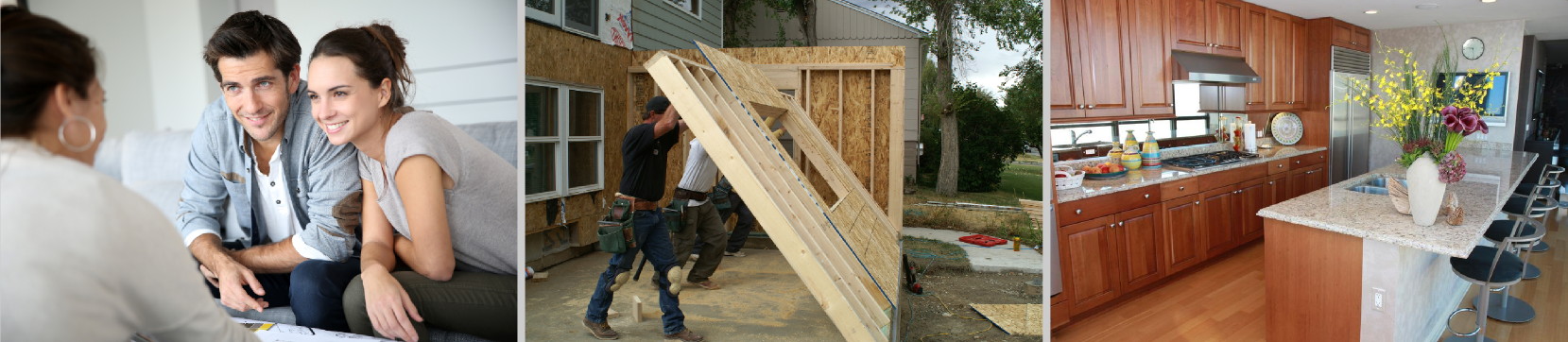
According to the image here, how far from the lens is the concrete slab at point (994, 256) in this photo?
4.41m

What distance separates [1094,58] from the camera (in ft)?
12.6

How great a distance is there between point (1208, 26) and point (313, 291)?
5615mm

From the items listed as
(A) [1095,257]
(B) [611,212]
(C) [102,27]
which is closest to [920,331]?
(A) [1095,257]

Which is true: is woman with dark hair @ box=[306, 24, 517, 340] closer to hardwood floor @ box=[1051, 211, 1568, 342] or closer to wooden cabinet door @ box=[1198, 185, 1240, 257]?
hardwood floor @ box=[1051, 211, 1568, 342]

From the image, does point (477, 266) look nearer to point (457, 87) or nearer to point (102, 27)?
point (457, 87)

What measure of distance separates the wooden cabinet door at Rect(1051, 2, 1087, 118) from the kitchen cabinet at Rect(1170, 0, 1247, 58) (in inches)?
55.3

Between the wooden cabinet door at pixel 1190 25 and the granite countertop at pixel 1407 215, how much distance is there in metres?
1.24

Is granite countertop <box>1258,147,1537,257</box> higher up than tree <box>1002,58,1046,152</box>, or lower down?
lower down

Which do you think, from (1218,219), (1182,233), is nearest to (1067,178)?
(1182,233)

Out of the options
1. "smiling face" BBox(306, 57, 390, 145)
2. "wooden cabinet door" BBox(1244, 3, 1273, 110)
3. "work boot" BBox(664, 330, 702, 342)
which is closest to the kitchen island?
"wooden cabinet door" BBox(1244, 3, 1273, 110)

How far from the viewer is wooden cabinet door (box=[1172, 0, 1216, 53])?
464 centimetres

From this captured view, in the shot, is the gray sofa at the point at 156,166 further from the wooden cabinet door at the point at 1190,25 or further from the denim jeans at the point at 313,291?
the wooden cabinet door at the point at 1190,25

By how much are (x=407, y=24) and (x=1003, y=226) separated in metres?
3.79

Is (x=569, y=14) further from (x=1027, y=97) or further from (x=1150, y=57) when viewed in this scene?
(x=1150, y=57)
